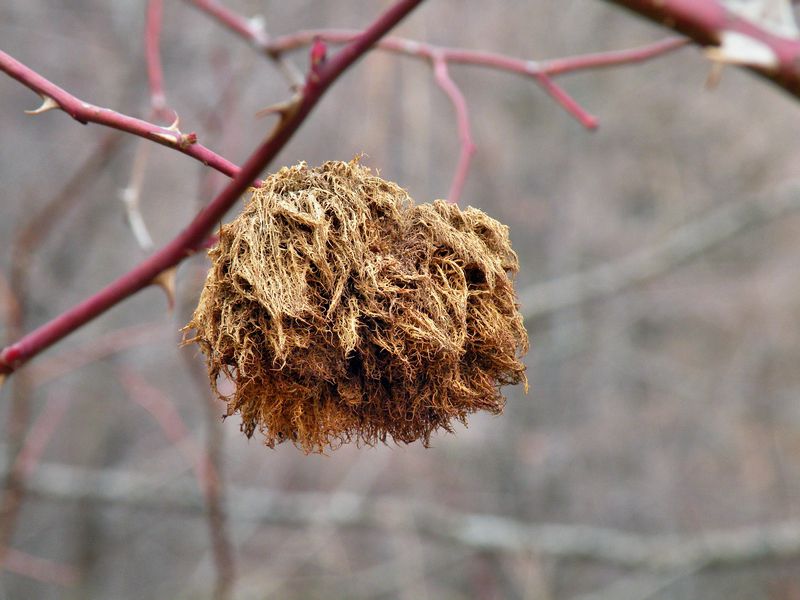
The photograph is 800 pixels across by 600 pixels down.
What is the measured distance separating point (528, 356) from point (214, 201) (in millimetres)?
5130

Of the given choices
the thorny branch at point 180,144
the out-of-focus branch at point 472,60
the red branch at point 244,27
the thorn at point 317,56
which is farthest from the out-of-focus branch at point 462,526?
the thorn at point 317,56

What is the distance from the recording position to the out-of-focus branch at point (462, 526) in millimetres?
4801

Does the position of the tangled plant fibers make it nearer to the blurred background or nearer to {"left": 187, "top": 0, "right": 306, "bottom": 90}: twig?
{"left": 187, "top": 0, "right": 306, "bottom": 90}: twig

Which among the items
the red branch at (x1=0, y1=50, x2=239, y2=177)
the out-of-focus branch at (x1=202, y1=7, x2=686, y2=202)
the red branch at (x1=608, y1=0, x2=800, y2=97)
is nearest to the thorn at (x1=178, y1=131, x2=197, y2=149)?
the red branch at (x1=0, y1=50, x2=239, y2=177)

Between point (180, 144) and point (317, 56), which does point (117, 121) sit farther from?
point (317, 56)

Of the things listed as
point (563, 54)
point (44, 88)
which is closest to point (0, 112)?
point (563, 54)

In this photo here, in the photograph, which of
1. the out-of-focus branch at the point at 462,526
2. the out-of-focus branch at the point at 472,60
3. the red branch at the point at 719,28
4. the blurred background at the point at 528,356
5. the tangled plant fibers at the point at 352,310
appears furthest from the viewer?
the blurred background at the point at 528,356

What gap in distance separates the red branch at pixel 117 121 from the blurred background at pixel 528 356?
351cm

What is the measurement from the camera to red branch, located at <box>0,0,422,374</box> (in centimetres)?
94

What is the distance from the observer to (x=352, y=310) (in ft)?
3.57

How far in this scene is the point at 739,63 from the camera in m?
0.76

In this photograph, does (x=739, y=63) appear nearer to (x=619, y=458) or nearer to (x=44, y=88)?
(x=44, y=88)

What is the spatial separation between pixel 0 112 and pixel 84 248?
62.2 inches

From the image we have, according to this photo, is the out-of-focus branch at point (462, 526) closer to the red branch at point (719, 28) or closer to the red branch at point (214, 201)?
the red branch at point (214, 201)
